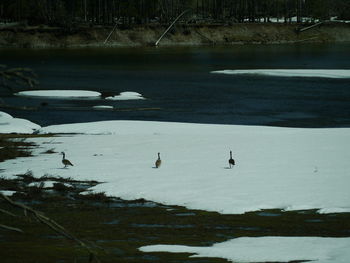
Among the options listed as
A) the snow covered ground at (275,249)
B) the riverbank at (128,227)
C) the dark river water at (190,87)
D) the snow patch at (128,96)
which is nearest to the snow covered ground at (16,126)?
the dark river water at (190,87)

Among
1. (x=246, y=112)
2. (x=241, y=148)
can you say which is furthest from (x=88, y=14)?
(x=241, y=148)

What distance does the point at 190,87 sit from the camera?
64.8m

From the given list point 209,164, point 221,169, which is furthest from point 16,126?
point 221,169

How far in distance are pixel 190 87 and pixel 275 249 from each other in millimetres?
49379

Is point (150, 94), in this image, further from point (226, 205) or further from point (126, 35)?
point (126, 35)

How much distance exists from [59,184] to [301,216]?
26.1 ft

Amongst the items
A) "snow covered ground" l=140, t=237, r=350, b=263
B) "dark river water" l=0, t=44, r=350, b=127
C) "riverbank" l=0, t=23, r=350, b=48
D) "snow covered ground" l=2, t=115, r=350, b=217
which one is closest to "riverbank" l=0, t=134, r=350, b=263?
"snow covered ground" l=140, t=237, r=350, b=263

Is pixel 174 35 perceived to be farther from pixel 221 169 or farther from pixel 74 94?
pixel 221 169

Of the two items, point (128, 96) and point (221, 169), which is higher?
point (221, 169)

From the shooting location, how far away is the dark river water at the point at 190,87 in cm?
4638

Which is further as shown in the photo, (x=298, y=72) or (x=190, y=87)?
(x=298, y=72)

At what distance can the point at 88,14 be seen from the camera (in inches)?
6235

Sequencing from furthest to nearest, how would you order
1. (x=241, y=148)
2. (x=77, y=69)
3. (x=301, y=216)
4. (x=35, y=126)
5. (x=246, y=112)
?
(x=77, y=69), (x=246, y=112), (x=35, y=126), (x=241, y=148), (x=301, y=216)

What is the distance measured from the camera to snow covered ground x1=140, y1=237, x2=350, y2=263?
1480cm
